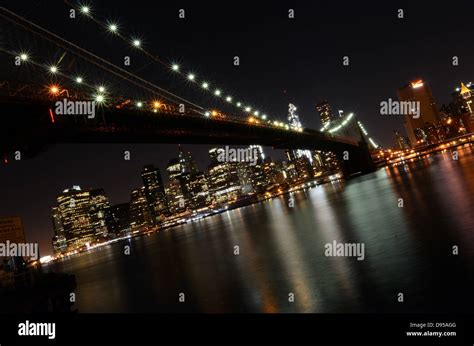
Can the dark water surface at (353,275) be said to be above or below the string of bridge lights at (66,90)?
below

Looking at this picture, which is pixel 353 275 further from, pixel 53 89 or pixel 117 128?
pixel 117 128

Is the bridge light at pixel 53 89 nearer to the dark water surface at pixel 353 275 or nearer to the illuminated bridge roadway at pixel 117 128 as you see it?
the illuminated bridge roadway at pixel 117 128

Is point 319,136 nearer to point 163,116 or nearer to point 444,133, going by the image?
point 163,116

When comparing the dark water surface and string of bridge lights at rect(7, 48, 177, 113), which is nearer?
the dark water surface

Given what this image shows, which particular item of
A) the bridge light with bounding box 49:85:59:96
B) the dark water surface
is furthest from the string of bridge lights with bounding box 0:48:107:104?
the dark water surface

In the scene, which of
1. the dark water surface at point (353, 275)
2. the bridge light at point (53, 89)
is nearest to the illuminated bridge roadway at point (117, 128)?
the bridge light at point (53, 89)

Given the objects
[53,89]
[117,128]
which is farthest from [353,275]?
[117,128]

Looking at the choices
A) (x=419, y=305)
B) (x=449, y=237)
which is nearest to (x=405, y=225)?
(x=449, y=237)

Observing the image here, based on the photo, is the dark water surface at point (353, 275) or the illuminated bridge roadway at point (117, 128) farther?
the illuminated bridge roadway at point (117, 128)

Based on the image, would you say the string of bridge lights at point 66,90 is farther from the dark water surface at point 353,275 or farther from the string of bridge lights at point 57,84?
the dark water surface at point 353,275

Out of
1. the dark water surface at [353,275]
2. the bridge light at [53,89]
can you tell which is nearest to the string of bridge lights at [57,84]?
the bridge light at [53,89]

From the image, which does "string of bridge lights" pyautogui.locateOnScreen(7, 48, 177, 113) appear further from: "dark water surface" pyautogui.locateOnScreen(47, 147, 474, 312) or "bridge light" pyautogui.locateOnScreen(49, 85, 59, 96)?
"dark water surface" pyautogui.locateOnScreen(47, 147, 474, 312)

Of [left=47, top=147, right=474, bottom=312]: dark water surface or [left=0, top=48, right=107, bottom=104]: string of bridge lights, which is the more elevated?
[left=0, top=48, right=107, bottom=104]: string of bridge lights
